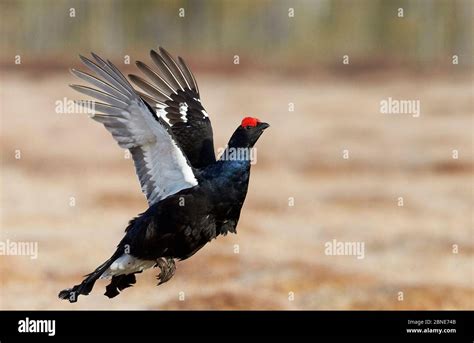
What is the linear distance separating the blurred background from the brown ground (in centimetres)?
4

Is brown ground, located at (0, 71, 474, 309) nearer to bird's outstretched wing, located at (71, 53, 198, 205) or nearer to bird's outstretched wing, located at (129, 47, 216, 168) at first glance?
bird's outstretched wing, located at (129, 47, 216, 168)

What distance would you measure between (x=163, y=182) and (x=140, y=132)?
42cm

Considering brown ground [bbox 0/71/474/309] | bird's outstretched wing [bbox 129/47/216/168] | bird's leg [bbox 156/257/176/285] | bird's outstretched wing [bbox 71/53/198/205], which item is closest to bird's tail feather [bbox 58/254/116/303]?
bird's leg [bbox 156/257/176/285]

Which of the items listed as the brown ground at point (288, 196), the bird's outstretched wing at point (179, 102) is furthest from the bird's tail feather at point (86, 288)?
the brown ground at point (288, 196)

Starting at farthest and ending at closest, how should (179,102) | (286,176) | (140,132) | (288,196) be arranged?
(286,176) → (288,196) → (179,102) → (140,132)

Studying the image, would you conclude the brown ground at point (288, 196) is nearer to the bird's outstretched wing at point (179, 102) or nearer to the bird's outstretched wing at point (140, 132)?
the bird's outstretched wing at point (179, 102)

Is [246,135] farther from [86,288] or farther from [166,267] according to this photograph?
[86,288]

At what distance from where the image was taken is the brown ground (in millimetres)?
11734

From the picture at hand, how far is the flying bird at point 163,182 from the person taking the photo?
7117 millimetres

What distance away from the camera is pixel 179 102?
8555 mm

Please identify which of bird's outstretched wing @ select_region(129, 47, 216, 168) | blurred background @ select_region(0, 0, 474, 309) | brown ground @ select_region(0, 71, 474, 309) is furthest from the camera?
blurred background @ select_region(0, 0, 474, 309)

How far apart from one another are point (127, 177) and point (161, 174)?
12527mm

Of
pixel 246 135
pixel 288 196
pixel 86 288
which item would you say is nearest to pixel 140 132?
pixel 246 135
